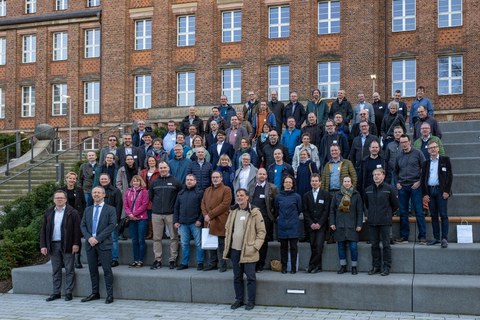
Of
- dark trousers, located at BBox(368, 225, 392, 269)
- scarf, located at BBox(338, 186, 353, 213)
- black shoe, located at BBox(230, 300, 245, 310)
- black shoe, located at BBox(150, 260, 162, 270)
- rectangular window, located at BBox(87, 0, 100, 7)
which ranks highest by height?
rectangular window, located at BBox(87, 0, 100, 7)

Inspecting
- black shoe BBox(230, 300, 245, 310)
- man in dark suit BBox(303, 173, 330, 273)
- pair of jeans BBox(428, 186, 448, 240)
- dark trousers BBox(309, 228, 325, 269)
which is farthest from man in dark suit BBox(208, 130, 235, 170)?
pair of jeans BBox(428, 186, 448, 240)

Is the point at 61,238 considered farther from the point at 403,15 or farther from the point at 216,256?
the point at 403,15

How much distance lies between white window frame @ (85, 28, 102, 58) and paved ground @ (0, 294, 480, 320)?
30.7 metres

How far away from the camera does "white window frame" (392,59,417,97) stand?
3338 centimetres

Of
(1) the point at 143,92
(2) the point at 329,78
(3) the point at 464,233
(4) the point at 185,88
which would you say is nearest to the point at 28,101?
(1) the point at 143,92

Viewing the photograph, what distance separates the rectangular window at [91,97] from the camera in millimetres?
40737

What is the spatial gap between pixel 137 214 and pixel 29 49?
33.8 meters

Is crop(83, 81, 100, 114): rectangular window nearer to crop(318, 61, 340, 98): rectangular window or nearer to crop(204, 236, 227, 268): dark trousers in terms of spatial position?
crop(318, 61, 340, 98): rectangular window

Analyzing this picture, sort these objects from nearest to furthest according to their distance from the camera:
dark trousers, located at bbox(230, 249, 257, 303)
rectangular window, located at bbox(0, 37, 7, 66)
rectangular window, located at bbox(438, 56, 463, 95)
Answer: dark trousers, located at bbox(230, 249, 257, 303) → rectangular window, located at bbox(438, 56, 463, 95) → rectangular window, located at bbox(0, 37, 7, 66)

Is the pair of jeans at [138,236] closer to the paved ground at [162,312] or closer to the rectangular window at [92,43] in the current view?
the paved ground at [162,312]

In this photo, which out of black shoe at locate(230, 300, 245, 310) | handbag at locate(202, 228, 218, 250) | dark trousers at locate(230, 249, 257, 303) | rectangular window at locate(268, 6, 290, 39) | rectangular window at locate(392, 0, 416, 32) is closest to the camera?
dark trousers at locate(230, 249, 257, 303)

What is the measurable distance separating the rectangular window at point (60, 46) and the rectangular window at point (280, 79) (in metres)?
15.1

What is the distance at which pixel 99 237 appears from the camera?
11.9 m

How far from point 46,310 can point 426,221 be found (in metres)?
7.67
